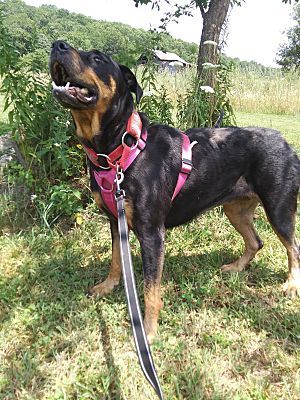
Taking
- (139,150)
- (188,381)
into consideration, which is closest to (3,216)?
(139,150)

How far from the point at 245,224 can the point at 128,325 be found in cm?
152

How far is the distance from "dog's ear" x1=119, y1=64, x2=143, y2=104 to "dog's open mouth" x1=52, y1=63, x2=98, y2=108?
0.52m

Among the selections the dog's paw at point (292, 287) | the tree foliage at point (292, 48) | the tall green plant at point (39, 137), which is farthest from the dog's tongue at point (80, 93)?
the tree foliage at point (292, 48)

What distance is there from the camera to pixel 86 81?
242cm

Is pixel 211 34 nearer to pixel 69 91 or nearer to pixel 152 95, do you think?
pixel 152 95

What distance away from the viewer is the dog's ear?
9.50 feet

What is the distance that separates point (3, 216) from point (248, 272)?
2.67m

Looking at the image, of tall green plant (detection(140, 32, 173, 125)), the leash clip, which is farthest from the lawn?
tall green plant (detection(140, 32, 173, 125))

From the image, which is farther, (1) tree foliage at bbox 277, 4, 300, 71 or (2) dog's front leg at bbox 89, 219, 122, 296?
(1) tree foliage at bbox 277, 4, 300, 71

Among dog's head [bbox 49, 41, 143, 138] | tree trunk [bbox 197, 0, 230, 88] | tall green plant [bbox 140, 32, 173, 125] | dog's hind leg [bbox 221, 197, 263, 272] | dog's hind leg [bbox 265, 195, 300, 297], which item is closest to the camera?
dog's head [bbox 49, 41, 143, 138]

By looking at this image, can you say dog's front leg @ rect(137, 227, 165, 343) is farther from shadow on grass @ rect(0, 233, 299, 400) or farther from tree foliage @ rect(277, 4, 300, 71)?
tree foliage @ rect(277, 4, 300, 71)

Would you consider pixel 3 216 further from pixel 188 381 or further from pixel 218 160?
pixel 188 381

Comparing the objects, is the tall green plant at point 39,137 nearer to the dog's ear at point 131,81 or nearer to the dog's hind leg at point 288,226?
the dog's ear at point 131,81

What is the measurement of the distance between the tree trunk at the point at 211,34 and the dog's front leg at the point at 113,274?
2391 millimetres
